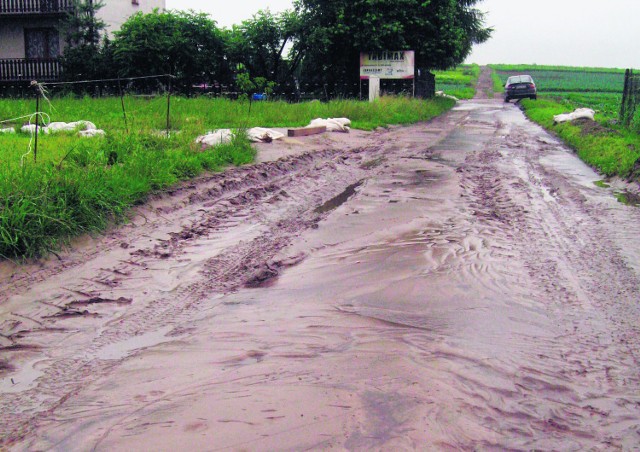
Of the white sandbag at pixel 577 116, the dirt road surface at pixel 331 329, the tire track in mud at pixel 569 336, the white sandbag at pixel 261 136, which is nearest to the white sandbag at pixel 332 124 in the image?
the white sandbag at pixel 261 136

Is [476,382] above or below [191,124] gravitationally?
below

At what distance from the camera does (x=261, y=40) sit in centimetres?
2786

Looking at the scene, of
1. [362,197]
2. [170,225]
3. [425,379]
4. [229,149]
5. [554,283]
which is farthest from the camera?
[229,149]

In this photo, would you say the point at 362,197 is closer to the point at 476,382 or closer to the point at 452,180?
the point at 452,180

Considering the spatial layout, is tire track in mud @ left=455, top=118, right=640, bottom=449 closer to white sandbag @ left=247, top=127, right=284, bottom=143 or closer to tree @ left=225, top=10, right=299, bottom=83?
white sandbag @ left=247, top=127, right=284, bottom=143

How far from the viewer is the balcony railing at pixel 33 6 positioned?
92.5ft

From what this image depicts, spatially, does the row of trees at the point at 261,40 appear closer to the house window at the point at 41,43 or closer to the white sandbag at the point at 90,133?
the house window at the point at 41,43

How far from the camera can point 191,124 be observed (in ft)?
43.3

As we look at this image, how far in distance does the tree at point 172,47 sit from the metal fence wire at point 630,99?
16.0m

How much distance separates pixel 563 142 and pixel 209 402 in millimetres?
15281

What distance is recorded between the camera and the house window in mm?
29619

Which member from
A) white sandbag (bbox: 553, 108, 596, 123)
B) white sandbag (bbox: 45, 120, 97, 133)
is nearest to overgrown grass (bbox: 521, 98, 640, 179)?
white sandbag (bbox: 553, 108, 596, 123)

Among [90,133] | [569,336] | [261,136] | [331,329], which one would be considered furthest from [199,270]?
[261,136]

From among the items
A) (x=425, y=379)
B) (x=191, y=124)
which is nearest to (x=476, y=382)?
(x=425, y=379)
